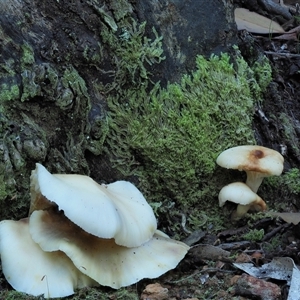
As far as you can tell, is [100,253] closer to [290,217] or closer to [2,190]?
[2,190]

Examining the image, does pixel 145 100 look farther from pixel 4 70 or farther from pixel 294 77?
pixel 294 77

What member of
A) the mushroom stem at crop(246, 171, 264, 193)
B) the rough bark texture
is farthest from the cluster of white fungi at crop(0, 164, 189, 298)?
the mushroom stem at crop(246, 171, 264, 193)

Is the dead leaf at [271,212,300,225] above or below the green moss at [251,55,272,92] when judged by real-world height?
below

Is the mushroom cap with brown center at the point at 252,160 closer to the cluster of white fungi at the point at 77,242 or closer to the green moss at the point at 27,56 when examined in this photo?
the cluster of white fungi at the point at 77,242

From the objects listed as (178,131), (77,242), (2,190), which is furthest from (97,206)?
(178,131)

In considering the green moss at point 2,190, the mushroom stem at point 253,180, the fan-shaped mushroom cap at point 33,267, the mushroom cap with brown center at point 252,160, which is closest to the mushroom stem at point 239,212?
the mushroom stem at point 253,180

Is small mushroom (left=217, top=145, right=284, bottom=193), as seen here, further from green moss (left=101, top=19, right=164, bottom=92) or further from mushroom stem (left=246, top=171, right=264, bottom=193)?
green moss (left=101, top=19, right=164, bottom=92)
